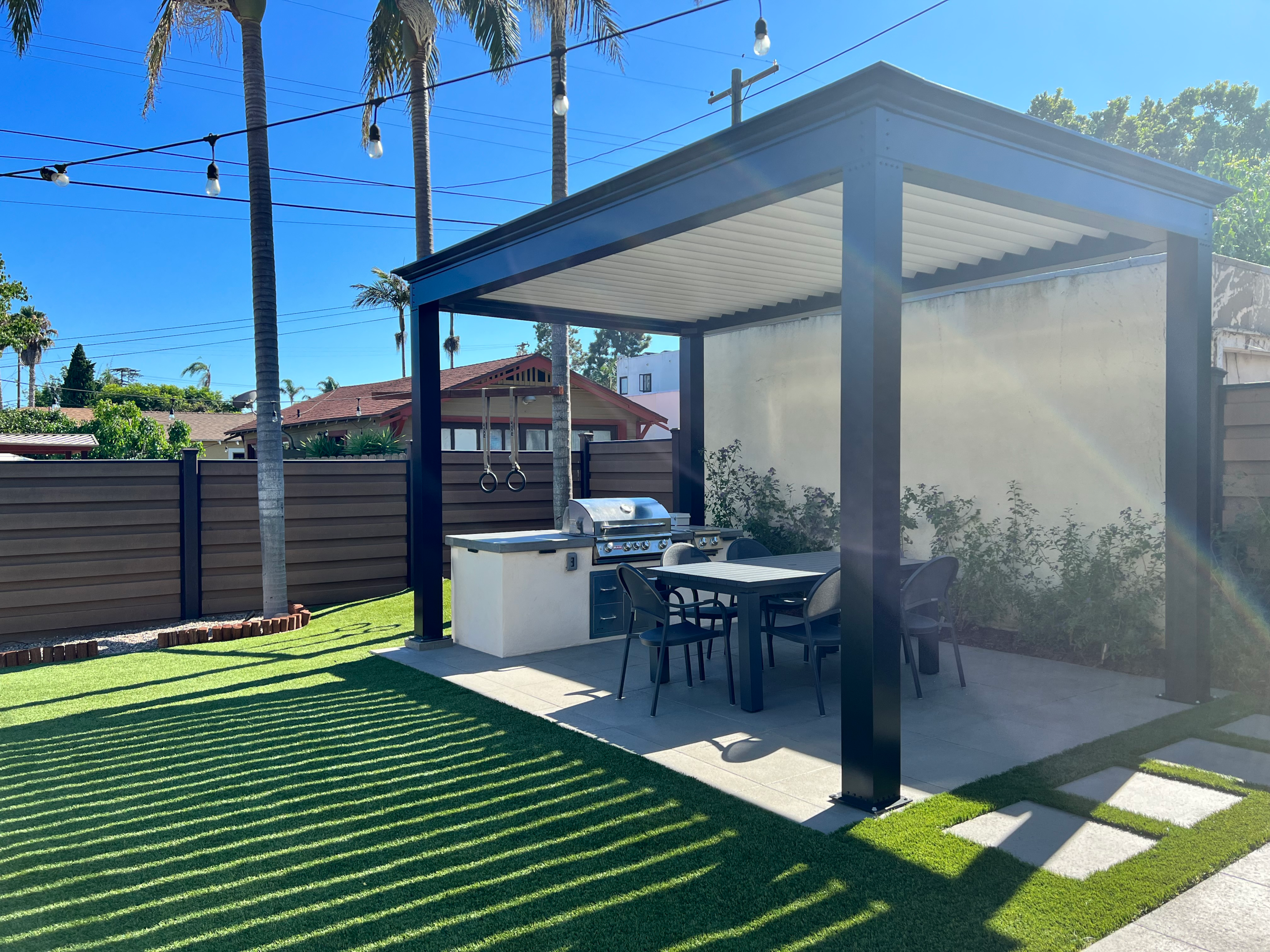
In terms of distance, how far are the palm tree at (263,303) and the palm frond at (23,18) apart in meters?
1.19

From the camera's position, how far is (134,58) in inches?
338

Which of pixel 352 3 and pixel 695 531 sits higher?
pixel 352 3

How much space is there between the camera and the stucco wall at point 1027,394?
19.4 ft

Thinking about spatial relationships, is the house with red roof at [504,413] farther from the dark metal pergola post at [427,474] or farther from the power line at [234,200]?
the dark metal pergola post at [427,474]

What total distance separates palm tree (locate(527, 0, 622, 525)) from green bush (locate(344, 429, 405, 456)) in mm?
5514

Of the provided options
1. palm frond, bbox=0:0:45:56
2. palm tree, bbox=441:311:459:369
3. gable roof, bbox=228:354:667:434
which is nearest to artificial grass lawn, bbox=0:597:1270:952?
palm frond, bbox=0:0:45:56

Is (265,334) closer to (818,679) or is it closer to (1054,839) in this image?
(818,679)

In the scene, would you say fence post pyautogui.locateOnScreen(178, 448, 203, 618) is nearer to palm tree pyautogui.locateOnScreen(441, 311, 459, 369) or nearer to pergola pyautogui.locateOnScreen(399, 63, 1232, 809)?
pergola pyautogui.locateOnScreen(399, 63, 1232, 809)

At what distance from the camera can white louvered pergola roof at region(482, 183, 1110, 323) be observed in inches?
189

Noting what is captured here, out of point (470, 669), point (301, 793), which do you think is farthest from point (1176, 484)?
point (301, 793)

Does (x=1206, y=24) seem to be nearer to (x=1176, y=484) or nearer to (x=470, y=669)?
(x=1176, y=484)

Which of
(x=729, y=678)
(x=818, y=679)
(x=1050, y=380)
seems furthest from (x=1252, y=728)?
(x=1050, y=380)

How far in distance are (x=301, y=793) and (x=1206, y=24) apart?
29.3 metres

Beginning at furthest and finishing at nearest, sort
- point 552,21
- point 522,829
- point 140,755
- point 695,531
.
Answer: point 552,21 → point 695,531 → point 140,755 → point 522,829
